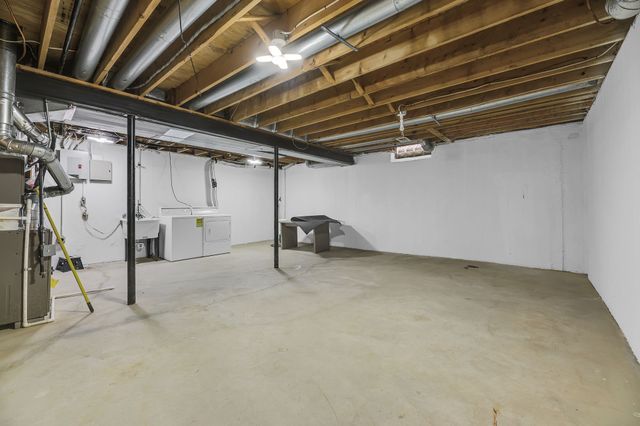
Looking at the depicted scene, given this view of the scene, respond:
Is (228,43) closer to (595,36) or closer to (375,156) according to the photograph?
(595,36)

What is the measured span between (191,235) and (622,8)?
20.5 feet

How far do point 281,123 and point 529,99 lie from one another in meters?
3.32

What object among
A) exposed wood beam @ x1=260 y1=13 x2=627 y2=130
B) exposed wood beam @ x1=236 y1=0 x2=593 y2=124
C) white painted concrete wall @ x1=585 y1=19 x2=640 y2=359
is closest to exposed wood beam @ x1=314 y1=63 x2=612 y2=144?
white painted concrete wall @ x1=585 y1=19 x2=640 y2=359

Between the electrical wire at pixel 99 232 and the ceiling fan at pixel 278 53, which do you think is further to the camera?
the electrical wire at pixel 99 232

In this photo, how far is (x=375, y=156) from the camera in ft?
21.6

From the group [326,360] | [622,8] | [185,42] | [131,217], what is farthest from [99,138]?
[622,8]

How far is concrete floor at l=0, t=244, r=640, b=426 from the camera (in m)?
1.43

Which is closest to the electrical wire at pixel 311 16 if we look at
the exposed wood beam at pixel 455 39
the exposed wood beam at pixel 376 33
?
the exposed wood beam at pixel 376 33

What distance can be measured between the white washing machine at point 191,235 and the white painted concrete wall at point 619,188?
608cm

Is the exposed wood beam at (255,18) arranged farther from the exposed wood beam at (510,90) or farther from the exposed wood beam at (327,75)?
the exposed wood beam at (510,90)

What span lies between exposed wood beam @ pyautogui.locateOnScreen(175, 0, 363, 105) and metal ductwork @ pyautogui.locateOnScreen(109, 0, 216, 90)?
540 millimetres

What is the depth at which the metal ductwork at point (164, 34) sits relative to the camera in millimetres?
1731

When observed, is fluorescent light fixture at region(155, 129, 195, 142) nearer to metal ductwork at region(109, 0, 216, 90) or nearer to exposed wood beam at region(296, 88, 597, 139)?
metal ductwork at region(109, 0, 216, 90)

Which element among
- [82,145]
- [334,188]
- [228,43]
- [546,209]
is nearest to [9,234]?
[228,43]
